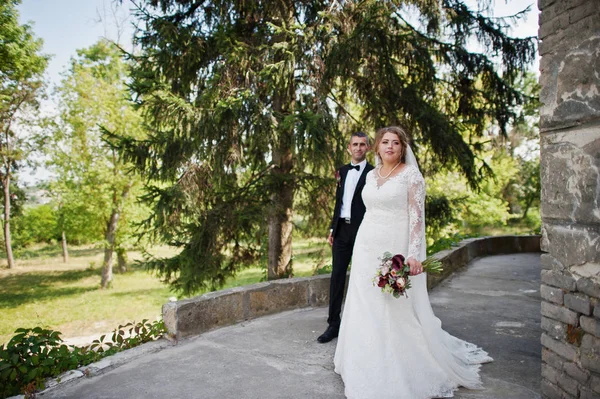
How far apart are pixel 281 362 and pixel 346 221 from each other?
157 centimetres

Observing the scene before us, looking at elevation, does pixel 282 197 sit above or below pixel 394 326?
above

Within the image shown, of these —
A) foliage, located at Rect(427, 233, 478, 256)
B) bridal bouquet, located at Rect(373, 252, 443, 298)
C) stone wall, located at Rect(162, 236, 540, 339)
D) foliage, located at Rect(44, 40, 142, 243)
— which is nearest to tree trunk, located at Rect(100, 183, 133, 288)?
foliage, located at Rect(44, 40, 142, 243)

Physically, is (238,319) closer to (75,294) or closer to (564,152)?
(564,152)

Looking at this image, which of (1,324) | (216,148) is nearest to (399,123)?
(216,148)

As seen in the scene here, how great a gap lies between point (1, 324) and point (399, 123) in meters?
16.2

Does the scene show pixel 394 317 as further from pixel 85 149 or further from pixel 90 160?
pixel 85 149

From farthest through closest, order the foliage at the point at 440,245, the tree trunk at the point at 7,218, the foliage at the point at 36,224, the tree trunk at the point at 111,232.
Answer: the foliage at the point at 36,224 < the tree trunk at the point at 111,232 < the tree trunk at the point at 7,218 < the foliage at the point at 440,245

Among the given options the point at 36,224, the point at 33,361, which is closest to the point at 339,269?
the point at 33,361

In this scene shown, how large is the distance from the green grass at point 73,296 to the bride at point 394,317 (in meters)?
7.23

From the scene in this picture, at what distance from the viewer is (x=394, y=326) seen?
334 cm

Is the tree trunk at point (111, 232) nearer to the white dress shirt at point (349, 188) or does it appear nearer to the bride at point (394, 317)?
the white dress shirt at point (349, 188)

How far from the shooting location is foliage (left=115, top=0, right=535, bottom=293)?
7094 mm

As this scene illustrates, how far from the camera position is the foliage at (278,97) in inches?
279

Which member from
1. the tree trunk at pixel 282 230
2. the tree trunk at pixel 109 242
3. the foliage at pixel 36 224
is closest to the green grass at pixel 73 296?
the tree trunk at pixel 109 242
